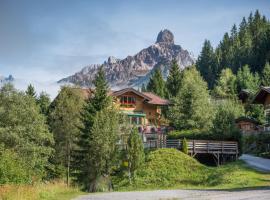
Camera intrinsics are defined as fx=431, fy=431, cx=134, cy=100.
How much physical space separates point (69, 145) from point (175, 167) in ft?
41.9

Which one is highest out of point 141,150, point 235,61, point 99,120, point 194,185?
point 235,61

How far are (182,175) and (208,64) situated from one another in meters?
127

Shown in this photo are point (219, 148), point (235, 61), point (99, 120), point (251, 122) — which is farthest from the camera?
point (235, 61)

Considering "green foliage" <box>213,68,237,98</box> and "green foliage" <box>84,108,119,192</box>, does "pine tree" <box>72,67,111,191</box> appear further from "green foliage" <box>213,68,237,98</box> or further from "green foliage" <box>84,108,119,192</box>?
"green foliage" <box>213,68,237,98</box>

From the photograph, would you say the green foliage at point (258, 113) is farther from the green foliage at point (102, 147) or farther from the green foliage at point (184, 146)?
the green foliage at point (102, 147)

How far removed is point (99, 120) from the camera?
3625 centimetres

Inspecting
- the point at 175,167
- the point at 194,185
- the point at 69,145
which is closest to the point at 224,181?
the point at 194,185

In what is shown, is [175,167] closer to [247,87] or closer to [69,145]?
[69,145]

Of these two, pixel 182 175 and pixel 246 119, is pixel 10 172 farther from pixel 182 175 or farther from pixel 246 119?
pixel 246 119

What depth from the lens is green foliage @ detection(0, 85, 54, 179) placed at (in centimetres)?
4075

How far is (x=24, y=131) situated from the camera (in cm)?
4175

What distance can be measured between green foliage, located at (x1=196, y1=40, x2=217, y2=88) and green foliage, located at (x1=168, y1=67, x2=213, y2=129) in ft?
311

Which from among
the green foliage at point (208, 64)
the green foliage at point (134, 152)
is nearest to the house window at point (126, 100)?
the green foliage at point (134, 152)

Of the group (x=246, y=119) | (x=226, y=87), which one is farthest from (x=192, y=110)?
(x=226, y=87)
